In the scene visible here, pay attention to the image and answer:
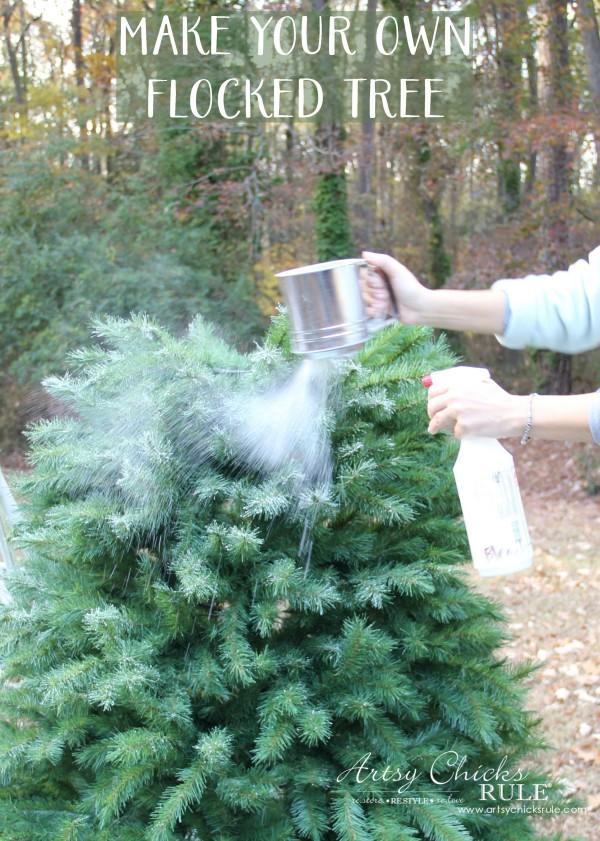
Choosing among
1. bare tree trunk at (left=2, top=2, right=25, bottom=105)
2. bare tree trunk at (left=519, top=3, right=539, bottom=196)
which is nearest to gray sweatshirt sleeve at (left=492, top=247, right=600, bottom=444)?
bare tree trunk at (left=519, top=3, right=539, bottom=196)

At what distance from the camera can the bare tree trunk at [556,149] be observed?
35.1 feet

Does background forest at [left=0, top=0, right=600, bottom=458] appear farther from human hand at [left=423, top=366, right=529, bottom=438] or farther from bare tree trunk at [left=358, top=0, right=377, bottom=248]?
human hand at [left=423, top=366, right=529, bottom=438]

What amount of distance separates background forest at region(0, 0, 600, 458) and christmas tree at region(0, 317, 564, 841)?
27.0ft

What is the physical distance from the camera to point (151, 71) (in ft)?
37.7

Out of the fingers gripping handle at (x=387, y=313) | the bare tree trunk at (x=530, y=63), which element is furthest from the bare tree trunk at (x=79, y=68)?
the fingers gripping handle at (x=387, y=313)

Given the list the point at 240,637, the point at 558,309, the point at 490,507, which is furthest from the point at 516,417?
the point at 240,637

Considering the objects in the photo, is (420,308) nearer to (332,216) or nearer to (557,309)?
(557,309)

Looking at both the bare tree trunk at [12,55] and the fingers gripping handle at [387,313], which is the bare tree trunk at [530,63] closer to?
the bare tree trunk at [12,55]

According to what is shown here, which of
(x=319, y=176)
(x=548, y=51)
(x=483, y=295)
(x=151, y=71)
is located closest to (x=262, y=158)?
(x=319, y=176)

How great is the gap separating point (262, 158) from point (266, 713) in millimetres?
11059

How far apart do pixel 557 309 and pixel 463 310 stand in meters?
0.24

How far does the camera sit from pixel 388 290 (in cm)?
238

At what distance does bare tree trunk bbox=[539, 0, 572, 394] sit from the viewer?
10703 mm

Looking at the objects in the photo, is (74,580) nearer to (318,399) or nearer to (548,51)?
(318,399)
